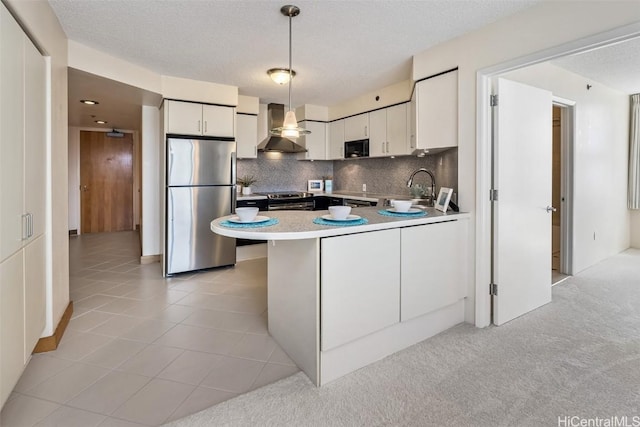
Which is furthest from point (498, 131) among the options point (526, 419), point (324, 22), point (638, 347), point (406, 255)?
point (526, 419)

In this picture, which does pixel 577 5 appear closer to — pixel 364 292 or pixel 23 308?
pixel 364 292

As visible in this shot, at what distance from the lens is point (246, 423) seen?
5.24 ft

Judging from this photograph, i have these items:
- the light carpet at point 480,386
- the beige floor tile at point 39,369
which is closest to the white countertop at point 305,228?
the light carpet at point 480,386

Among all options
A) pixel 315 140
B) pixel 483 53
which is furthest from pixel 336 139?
pixel 483 53

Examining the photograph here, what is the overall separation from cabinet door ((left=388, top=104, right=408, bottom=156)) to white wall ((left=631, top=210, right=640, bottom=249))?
13.4ft

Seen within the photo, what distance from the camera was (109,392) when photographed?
5.99 ft

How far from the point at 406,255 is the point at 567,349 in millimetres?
1290

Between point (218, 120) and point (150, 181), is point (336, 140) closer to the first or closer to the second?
point (218, 120)

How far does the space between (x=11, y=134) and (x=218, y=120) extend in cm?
272

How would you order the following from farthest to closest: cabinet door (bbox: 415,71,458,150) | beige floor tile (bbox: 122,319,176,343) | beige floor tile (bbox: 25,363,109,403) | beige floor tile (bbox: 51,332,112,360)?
cabinet door (bbox: 415,71,458,150) → beige floor tile (bbox: 122,319,176,343) → beige floor tile (bbox: 51,332,112,360) → beige floor tile (bbox: 25,363,109,403)

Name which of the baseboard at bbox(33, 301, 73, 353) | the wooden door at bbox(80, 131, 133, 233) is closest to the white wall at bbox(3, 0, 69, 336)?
the baseboard at bbox(33, 301, 73, 353)

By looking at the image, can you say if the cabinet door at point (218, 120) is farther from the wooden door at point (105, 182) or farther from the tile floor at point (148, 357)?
the wooden door at point (105, 182)

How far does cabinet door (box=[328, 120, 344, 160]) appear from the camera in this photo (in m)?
5.19

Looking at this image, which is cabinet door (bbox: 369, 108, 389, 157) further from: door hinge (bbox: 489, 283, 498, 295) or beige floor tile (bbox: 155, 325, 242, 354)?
beige floor tile (bbox: 155, 325, 242, 354)
